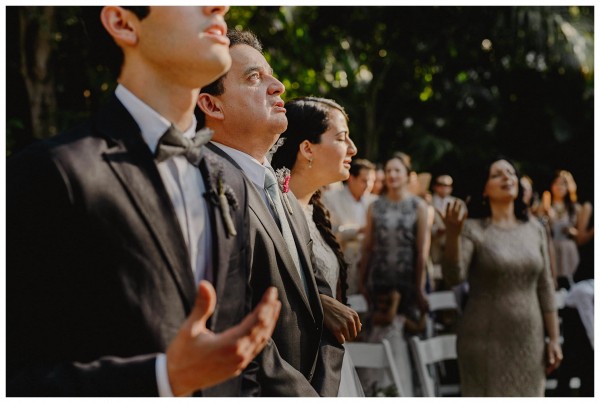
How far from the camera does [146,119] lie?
148 centimetres

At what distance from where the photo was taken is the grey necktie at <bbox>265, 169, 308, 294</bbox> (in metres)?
2.34

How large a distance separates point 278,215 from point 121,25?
1.02 metres

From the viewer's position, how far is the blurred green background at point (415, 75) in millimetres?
7664

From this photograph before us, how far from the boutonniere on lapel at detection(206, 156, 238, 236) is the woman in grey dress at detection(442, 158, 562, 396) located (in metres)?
3.39

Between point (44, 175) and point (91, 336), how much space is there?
29 centimetres

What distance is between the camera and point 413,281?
6.81m

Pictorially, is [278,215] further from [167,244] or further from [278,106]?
[167,244]

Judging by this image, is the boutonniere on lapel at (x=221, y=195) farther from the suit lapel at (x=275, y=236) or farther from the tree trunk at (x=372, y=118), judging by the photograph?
the tree trunk at (x=372, y=118)

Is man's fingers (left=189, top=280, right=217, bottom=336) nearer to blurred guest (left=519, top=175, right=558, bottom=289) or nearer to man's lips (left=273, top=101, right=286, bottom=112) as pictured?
man's lips (left=273, top=101, right=286, bottom=112)

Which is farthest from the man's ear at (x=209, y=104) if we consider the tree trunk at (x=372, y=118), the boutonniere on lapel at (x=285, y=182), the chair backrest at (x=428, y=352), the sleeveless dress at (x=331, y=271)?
the tree trunk at (x=372, y=118)

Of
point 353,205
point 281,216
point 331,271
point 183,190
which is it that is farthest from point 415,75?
point 183,190

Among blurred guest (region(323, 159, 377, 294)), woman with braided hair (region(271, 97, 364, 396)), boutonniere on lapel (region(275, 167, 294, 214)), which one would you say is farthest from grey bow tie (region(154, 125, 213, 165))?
blurred guest (region(323, 159, 377, 294))

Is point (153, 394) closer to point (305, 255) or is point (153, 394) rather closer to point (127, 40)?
point (127, 40)

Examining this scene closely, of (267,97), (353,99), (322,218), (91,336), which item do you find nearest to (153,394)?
(91,336)
